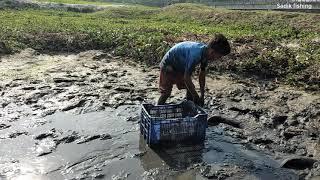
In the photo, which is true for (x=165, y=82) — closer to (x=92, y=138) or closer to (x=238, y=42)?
(x=92, y=138)

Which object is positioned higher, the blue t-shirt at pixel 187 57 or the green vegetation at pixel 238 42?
the blue t-shirt at pixel 187 57

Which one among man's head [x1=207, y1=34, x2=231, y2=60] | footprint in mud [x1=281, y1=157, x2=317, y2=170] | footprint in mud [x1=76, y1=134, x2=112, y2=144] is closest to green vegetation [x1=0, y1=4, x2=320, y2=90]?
footprint in mud [x1=281, y1=157, x2=317, y2=170]

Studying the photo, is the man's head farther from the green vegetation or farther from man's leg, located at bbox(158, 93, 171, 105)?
the green vegetation

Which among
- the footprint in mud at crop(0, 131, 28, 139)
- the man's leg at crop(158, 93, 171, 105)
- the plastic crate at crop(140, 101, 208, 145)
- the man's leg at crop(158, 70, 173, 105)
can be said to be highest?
Result: the man's leg at crop(158, 70, 173, 105)

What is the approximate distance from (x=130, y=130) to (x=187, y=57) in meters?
2.03

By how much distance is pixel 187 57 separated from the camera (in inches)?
291

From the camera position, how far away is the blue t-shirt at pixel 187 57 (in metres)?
7.29

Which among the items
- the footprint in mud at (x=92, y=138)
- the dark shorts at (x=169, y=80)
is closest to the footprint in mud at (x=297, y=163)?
the dark shorts at (x=169, y=80)

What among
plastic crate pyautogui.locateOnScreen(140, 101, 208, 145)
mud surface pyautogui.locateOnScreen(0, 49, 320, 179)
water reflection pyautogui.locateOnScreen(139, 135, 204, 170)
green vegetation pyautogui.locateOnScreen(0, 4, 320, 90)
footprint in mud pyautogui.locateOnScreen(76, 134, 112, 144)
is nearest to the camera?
mud surface pyautogui.locateOnScreen(0, 49, 320, 179)

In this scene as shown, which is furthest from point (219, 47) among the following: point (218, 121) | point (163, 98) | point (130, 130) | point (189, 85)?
point (130, 130)

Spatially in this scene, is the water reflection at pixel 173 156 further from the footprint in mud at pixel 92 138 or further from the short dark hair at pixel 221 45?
the short dark hair at pixel 221 45

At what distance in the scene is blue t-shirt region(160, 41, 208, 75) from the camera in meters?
7.29

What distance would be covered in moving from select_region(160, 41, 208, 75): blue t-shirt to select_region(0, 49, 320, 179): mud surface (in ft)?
4.63

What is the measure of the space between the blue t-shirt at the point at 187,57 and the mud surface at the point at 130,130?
55.5 inches
